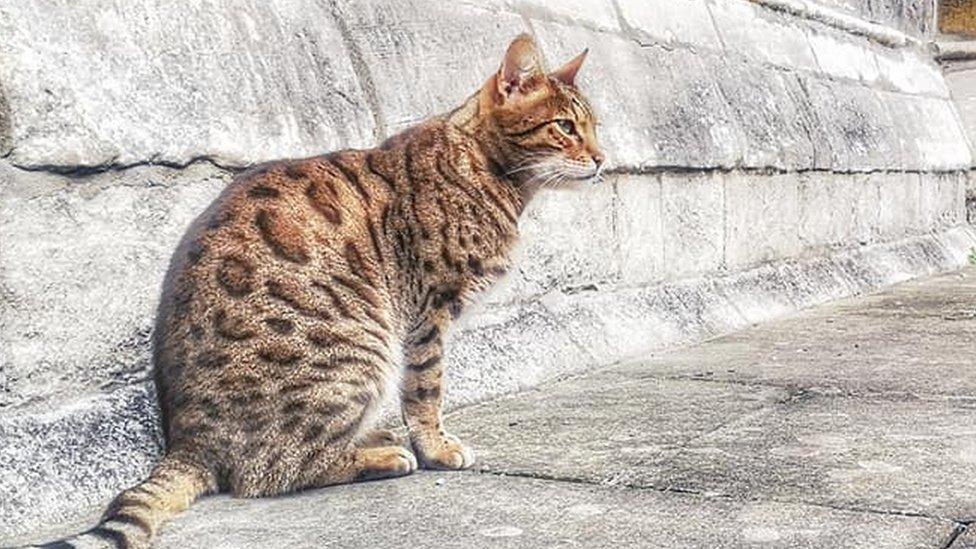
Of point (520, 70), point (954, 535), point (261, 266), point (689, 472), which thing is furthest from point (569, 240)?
point (954, 535)

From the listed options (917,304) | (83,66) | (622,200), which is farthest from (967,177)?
(83,66)

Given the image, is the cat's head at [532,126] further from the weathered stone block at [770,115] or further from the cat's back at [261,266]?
the weathered stone block at [770,115]

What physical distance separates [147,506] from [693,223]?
10.4ft

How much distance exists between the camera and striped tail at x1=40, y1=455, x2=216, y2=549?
2229mm

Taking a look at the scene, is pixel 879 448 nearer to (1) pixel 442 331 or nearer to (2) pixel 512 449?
(2) pixel 512 449

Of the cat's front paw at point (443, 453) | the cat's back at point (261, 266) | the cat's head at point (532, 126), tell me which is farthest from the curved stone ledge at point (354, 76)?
the cat's front paw at point (443, 453)

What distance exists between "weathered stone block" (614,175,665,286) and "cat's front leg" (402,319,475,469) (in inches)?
69.1

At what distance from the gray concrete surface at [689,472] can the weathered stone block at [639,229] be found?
0.63m

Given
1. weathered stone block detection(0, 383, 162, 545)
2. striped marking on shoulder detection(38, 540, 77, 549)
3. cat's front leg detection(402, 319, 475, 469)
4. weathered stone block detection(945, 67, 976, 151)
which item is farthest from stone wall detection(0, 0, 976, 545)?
weathered stone block detection(945, 67, 976, 151)

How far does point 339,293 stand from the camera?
2.84m

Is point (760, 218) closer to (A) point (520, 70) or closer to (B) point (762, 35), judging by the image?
(B) point (762, 35)

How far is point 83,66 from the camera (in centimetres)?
270

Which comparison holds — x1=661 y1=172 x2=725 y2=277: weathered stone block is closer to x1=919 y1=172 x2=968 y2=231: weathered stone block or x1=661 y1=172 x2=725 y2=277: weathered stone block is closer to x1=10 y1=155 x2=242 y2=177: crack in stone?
x1=10 y1=155 x2=242 y2=177: crack in stone

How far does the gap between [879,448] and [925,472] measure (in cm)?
24
